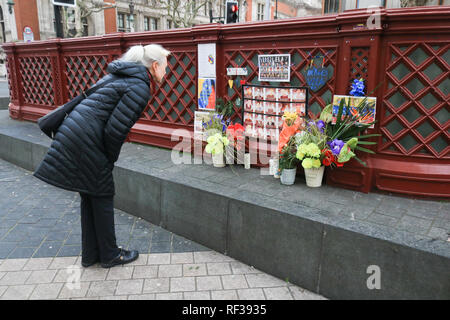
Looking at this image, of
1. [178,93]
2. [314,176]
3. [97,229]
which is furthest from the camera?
[178,93]

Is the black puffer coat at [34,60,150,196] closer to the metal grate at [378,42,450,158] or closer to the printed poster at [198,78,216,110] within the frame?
the printed poster at [198,78,216,110]

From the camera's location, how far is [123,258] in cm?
340

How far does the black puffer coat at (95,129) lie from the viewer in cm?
283

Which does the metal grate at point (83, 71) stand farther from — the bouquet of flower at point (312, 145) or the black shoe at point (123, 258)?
the bouquet of flower at point (312, 145)

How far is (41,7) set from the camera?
94.4 ft

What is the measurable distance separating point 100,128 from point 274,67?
2201 millimetres

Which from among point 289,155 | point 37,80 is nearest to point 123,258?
point 289,155

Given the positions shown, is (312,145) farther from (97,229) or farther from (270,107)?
(97,229)

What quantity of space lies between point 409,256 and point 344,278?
54 centimetres

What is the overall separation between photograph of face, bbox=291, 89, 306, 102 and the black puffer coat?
1814 mm

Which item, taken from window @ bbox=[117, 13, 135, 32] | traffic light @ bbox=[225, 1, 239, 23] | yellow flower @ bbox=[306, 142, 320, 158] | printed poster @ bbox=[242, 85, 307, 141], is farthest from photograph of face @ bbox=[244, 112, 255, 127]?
window @ bbox=[117, 13, 135, 32]

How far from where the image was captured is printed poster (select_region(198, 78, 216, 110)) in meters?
4.74

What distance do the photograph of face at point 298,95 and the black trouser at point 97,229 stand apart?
2292 mm

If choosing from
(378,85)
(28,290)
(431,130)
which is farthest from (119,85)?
(431,130)
